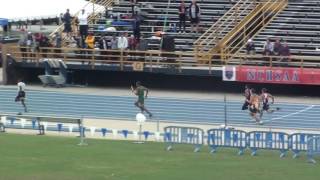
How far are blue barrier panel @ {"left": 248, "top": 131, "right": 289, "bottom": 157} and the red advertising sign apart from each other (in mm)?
12715

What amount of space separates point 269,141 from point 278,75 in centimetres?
1321

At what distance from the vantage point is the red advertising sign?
3338 centimetres

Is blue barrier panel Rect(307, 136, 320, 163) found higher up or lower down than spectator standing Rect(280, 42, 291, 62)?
lower down

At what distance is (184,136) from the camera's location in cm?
2212

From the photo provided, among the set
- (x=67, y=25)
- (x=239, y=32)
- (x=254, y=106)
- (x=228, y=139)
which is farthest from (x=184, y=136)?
(x=67, y=25)

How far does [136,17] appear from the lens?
129 feet

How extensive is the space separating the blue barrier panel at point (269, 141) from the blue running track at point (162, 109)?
21.8ft

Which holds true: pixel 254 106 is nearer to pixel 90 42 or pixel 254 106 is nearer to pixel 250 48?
pixel 250 48

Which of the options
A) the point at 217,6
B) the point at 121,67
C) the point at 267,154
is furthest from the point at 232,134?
the point at 217,6

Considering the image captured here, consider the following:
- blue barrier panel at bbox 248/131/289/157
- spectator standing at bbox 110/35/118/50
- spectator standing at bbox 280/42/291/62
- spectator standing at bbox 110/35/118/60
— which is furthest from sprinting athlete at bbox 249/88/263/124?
spectator standing at bbox 110/35/118/50

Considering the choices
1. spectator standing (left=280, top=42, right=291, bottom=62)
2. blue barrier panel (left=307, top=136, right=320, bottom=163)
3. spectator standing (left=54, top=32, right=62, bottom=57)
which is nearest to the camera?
blue barrier panel (left=307, top=136, right=320, bottom=163)

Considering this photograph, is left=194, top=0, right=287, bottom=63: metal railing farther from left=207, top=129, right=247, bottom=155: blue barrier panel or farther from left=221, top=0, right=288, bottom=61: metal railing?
left=207, top=129, right=247, bottom=155: blue barrier panel

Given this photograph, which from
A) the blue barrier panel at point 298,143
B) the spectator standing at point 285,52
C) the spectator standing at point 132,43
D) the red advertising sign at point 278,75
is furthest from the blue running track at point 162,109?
the blue barrier panel at point 298,143

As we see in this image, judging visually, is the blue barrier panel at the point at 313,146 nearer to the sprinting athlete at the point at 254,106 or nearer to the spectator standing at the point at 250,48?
the sprinting athlete at the point at 254,106
